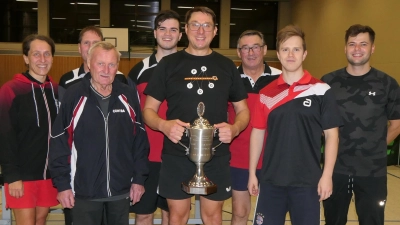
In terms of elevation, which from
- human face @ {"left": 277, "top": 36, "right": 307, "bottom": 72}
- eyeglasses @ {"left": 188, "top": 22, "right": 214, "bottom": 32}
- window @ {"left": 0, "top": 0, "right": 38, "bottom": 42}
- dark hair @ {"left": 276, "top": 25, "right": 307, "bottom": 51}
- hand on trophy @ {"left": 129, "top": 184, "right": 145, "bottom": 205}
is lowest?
hand on trophy @ {"left": 129, "top": 184, "right": 145, "bottom": 205}

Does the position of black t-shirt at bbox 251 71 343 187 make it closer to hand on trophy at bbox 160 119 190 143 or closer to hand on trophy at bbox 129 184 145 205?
hand on trophy at bbox 160 119 190 143

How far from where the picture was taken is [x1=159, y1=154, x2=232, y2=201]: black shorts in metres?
2.66

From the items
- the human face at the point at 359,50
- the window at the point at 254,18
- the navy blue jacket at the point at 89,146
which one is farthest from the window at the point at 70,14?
the navy blue jacket at the point at 89,146

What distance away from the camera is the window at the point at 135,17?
1625cm

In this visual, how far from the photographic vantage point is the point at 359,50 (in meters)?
3.05

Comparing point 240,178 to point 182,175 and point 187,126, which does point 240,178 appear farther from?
point 187,126

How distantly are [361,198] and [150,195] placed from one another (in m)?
1.62

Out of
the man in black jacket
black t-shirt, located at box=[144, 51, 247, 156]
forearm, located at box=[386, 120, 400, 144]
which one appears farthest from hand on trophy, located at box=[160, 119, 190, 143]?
A: forearm, located at box=[386, 120, 400, 144]

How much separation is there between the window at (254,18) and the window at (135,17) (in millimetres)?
3236

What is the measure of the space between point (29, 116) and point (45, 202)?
2.09 ft

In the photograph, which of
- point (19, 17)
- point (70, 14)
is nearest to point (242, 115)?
point (70, 14)

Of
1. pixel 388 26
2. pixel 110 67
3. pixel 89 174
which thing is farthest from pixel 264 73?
pixel 388 26

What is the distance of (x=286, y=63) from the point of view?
2561mm

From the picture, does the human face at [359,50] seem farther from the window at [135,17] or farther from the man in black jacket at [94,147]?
Result: the window at [135,17]
